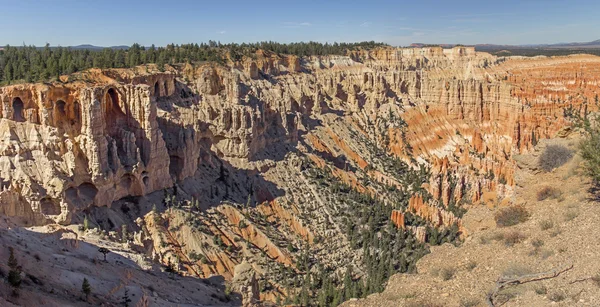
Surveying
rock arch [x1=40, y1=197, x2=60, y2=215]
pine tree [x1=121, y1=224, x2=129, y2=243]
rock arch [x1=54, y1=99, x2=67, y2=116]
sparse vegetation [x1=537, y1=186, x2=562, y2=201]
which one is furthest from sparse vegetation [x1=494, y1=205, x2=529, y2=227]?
rock arch [x1=54, y1=99, x2=67, y2=116]

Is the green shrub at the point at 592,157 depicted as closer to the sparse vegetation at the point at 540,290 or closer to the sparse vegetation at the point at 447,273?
the sparse vegetation at the point at 447,273

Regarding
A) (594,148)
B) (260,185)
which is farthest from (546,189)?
(260,185)

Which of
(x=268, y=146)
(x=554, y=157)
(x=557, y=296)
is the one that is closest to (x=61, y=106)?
(x=268, y=146)

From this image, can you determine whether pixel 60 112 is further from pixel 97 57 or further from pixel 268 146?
pixel 268 146

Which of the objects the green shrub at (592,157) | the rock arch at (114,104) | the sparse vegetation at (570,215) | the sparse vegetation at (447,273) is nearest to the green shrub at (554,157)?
the green shrub at (592,157)

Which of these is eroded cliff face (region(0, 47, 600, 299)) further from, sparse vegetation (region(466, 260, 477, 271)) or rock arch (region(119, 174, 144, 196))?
sparse vegetation (region(466, 260, 477, 271))
